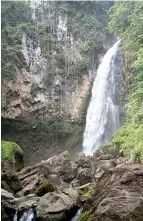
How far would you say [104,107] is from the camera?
18062mm

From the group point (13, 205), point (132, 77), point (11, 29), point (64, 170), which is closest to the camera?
point (13, 205)

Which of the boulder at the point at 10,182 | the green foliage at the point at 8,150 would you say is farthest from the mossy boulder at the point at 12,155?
the boulder at the point at 10,182

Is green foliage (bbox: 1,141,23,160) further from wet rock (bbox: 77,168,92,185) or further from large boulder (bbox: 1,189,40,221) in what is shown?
large boulder (bbox: 1,189,40,221)

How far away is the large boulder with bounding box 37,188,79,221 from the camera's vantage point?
5.66 m

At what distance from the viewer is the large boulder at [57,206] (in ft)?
18.6

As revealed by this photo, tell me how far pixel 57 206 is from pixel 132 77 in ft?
30.1

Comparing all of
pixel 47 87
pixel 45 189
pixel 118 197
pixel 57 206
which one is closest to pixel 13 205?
pixel 57 206

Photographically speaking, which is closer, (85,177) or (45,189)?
(45,189)

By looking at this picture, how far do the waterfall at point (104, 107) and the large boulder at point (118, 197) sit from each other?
1211 centimetres

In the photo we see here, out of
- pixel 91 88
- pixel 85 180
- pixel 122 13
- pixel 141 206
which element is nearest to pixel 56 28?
pixel 91 88

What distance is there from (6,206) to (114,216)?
2.96 m

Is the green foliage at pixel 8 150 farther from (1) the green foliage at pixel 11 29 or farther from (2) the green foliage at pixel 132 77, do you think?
(1) the green foliage at pixel 11 29

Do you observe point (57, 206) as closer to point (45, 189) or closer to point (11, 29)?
point (45, 189)

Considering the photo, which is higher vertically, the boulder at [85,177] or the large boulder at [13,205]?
the boulder at [85,177]
